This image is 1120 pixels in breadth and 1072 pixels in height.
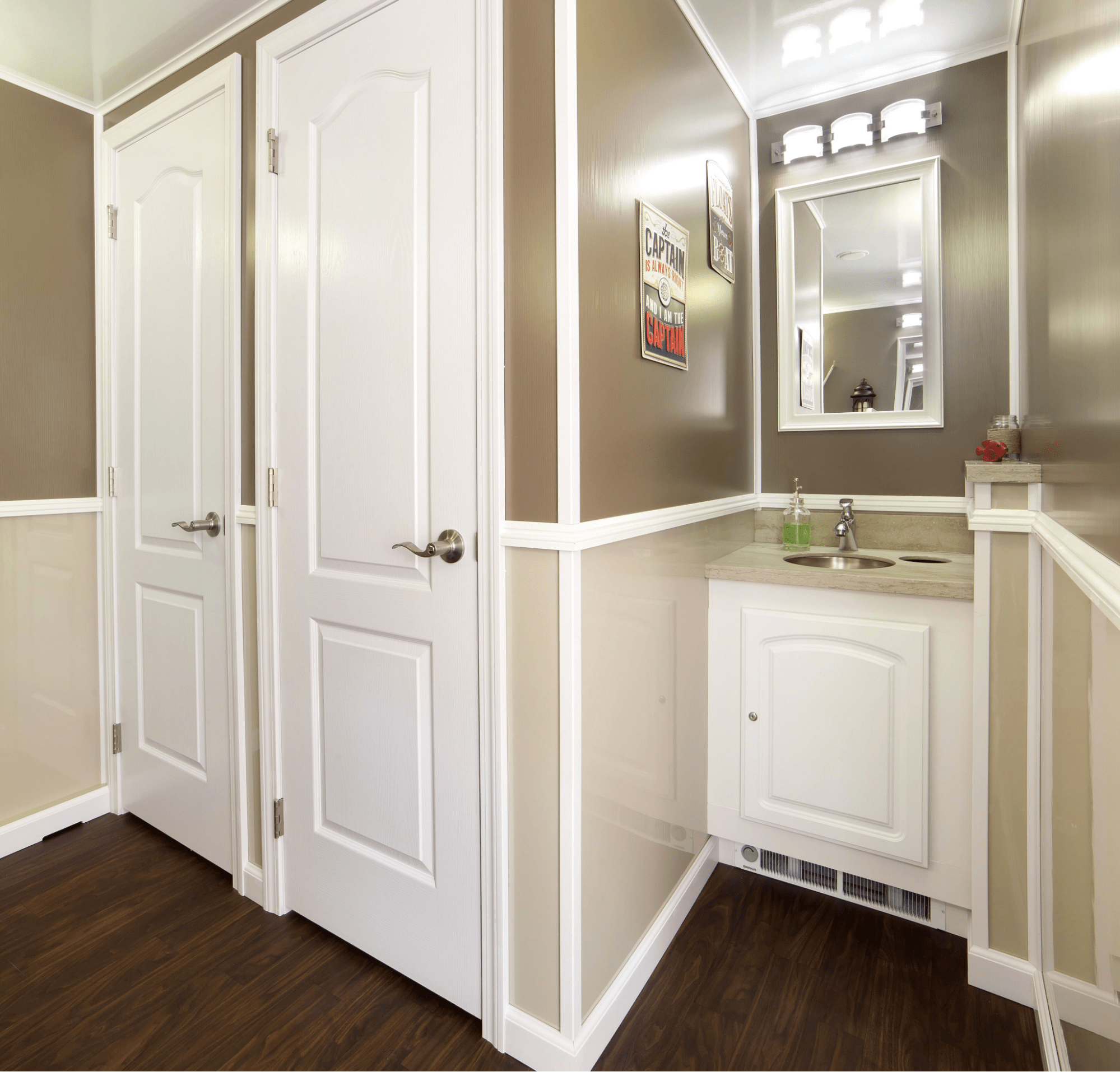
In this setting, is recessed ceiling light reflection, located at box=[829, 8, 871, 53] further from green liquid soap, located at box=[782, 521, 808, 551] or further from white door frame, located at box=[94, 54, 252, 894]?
white door frame, located at box=[94, 54, 252, 894]

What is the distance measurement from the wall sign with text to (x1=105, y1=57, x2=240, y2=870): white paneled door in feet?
4.42

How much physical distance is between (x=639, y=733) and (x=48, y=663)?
2.00m

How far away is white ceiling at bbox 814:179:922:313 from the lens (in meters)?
2.22

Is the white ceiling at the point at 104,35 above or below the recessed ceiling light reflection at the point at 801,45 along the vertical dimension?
below

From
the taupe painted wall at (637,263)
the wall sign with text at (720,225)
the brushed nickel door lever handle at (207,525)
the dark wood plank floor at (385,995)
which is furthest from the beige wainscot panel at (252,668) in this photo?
the wall sign with text at (720,225)

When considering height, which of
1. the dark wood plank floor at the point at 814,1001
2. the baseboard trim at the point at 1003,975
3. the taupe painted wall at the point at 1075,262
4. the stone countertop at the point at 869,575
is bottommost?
the dark wood plank floor at the point at 814,1001

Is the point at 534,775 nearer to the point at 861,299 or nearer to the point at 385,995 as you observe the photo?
the point at 385,995

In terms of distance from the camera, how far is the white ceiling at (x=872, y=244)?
7.29 feet

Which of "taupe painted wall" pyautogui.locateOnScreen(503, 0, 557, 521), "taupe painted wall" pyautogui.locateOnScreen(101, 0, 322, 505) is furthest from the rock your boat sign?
"taupe painted wall" pyautogui.locateOnScreen(101, 0, 322, 505)

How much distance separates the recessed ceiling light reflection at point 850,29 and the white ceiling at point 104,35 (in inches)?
60.9

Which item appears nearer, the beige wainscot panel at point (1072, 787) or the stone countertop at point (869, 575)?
the beige wainscot panel at point (1072, 787)

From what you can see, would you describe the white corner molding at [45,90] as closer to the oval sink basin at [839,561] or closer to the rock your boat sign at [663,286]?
the rock your boat sign at [663,286]

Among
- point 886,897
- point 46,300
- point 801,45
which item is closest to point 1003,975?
point 886,897

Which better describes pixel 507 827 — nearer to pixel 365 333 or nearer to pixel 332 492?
pixel 332 492
